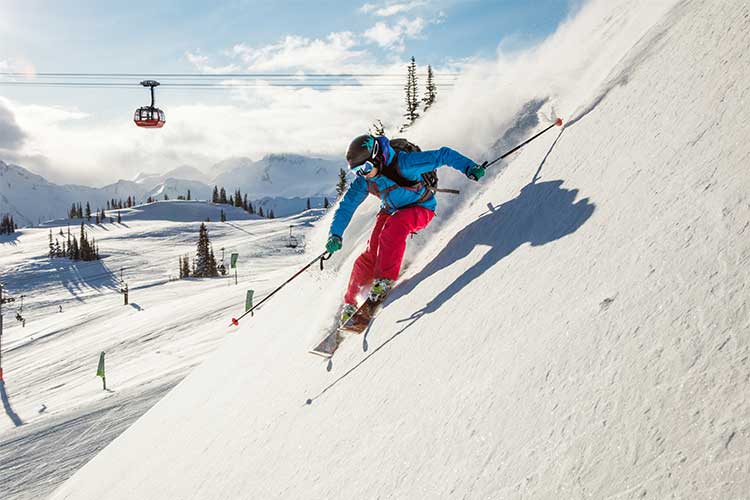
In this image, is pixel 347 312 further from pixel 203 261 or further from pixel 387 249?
pixel 203 261

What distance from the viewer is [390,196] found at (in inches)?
195

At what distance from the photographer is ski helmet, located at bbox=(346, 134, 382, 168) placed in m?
4.60

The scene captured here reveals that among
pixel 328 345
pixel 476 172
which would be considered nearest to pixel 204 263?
pixel 328 345

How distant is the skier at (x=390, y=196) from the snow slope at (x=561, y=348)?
291 millimetres

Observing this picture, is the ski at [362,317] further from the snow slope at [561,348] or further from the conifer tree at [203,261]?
the conifer tree at [203,261]

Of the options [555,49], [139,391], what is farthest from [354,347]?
[139,391]

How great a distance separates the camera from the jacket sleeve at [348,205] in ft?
17.2

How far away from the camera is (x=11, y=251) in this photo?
98.1m

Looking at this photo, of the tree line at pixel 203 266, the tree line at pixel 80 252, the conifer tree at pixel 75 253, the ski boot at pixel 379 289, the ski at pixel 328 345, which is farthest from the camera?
the conifer tree at pixel 75 253

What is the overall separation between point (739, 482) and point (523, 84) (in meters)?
6.10

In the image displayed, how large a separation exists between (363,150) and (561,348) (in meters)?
2.91

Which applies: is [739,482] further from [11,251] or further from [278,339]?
[11,251]

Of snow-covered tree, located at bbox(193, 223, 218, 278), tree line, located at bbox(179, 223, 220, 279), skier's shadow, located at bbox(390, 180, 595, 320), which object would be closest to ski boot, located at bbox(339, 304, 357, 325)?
skier's shadow, located at bbox(390, 180, 595, 320)

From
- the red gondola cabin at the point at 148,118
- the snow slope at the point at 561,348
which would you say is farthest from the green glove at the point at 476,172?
the red gondola cabin at the point at 148,118
